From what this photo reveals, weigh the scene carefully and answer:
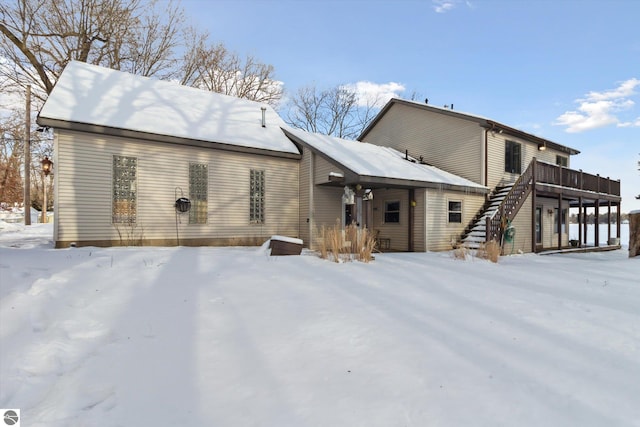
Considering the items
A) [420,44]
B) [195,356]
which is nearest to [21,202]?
[420,44]

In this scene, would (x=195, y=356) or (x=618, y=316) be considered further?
(x=618, y=316)

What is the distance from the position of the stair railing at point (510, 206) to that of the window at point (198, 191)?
9.95 meters

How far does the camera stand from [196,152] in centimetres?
1144

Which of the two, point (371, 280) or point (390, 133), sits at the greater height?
point (390, 133)

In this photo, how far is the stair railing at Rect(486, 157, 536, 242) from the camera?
12059 millimetres

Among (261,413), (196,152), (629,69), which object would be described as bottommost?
(261,413)

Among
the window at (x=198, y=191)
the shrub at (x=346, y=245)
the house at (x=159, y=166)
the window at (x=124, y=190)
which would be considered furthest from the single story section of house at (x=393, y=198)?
the window at (x=124, y=190)

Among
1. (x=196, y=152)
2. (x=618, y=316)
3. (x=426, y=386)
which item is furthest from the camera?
(x=196, y=152)

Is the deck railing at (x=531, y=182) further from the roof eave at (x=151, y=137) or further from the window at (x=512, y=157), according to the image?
the roof eave at (x=151, y=137)

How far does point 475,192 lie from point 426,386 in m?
13.0

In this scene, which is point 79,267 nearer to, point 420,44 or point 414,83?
point 420,44

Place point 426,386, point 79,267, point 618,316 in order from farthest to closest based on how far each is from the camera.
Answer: point 79,267 → point 618,316 → point 426,386

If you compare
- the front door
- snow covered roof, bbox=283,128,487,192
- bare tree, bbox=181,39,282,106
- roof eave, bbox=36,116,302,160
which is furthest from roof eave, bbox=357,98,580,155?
bare tree, bbox=181,39,282,106

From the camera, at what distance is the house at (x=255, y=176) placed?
991 cm
